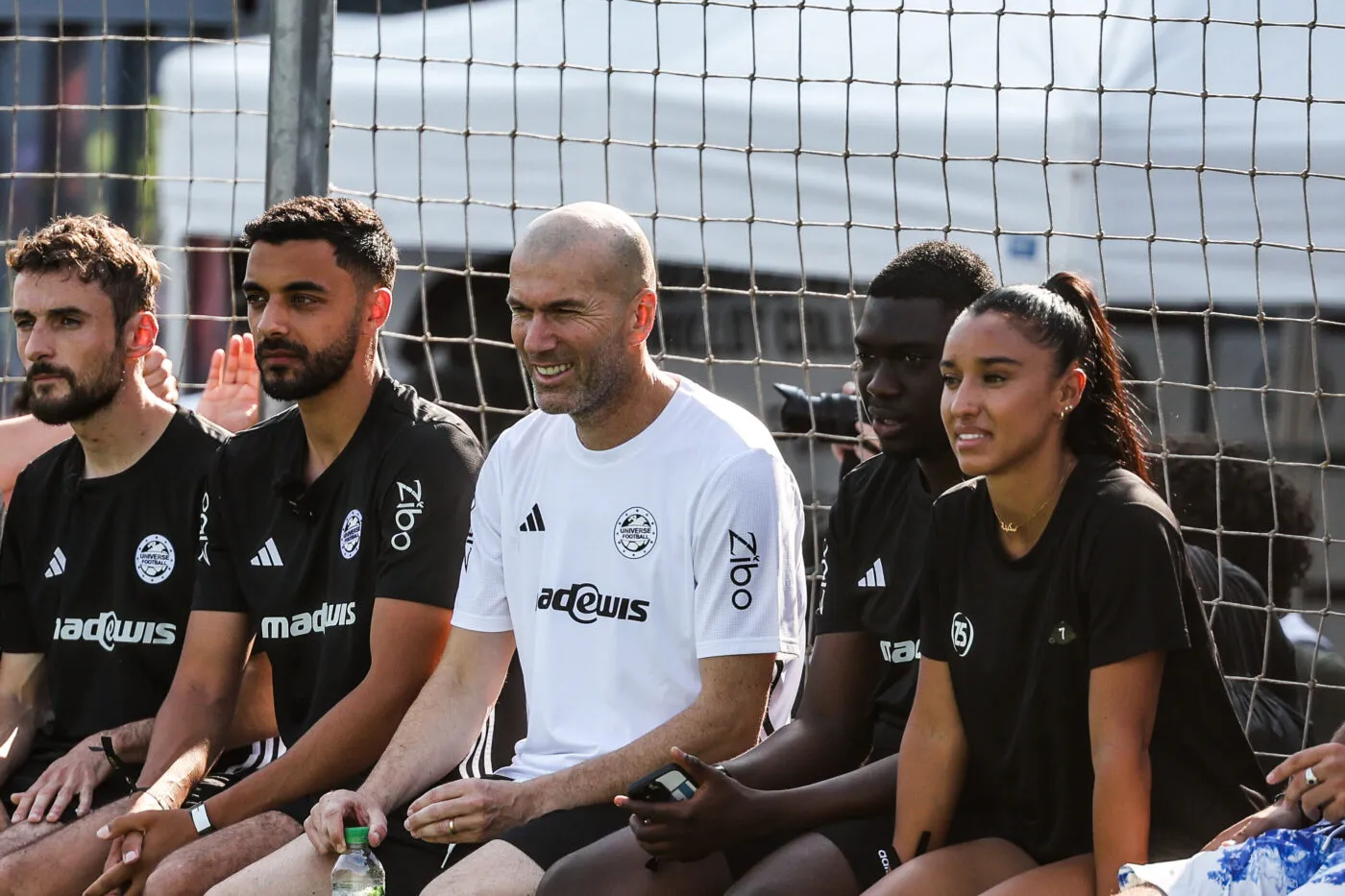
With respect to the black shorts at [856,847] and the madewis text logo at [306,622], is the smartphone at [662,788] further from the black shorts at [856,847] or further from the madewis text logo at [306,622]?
the madewis text logo at [306,622]

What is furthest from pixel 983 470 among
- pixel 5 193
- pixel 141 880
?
pixel 5 193

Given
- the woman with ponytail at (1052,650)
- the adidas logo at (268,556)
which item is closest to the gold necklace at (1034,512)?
the woman with ponytail at (1052,650)

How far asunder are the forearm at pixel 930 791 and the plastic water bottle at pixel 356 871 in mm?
1036

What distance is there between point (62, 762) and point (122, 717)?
0.20 meters

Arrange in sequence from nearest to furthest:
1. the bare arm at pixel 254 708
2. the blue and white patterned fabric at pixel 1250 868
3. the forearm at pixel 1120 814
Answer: the blue and white patterned fabric at pixel 1250 868 < the forearm at pixel 1120 814 < the bare arm at pixel 254 708

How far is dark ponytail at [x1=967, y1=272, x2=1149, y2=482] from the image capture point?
10.2 ft

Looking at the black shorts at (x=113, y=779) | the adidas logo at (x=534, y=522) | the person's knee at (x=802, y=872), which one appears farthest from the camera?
the black shorts at (x=113, y=779)

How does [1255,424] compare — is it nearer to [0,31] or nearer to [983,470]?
[983,470]

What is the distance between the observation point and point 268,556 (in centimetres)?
412

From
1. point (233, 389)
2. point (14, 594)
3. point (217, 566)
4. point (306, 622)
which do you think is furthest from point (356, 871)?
point (233, 389)

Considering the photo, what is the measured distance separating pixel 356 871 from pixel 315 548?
2.94ft

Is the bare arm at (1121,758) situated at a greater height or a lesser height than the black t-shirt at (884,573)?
lesser

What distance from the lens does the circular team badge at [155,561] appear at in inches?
174

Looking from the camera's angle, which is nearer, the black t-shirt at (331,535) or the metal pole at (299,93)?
the black t-shirt at (331,535)
